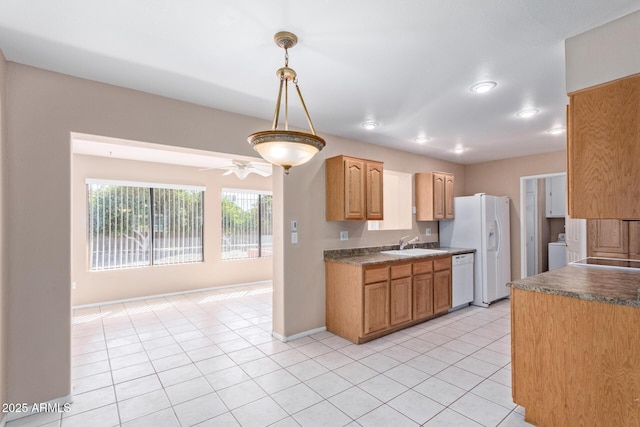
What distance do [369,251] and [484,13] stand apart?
3.17m

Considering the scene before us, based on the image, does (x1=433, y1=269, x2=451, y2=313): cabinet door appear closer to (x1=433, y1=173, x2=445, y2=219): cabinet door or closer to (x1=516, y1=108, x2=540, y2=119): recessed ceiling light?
(x1=433, y1=173, x2=445, y2=219): cabinet door

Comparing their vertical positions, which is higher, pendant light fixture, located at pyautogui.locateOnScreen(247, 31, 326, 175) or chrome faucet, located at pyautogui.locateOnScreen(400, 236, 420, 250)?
pendant light fixture, located at pyautogui.locateOnScreen(247, 31, 326, 175)

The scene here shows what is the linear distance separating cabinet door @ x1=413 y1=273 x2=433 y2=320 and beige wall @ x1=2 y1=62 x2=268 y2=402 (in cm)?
350

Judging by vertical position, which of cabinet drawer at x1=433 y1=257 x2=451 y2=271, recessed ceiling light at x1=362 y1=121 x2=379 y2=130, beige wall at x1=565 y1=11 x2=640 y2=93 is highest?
recessed ceiling light at x1=362 y1=121 x2=379 y2=130

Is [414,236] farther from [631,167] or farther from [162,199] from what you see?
[162,199]

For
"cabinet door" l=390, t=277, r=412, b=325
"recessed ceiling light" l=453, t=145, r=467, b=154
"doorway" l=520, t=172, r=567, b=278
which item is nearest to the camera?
"cabinet door" l=390, t=277, r=412, b=325

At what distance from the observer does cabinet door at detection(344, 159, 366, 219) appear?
3.75m

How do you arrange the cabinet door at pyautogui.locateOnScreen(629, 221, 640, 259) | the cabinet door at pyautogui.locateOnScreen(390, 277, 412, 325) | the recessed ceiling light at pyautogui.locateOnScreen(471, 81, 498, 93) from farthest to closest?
the cabinet door at pyautogui.locateOnScreen(629, 221, 640, 259) → the cabinet door at pyautogui.locateOnScreen(390, 277, 412, 325) → the recessed ceiling light at pyautogui.locateOnScreen(471, 81, 498, 93)

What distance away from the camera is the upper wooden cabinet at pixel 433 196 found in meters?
4.97

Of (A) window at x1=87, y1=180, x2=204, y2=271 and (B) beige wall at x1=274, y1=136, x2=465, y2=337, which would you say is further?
(A) window at x1=87, y1=180, x2=204, y2=271

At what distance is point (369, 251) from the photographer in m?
4.40

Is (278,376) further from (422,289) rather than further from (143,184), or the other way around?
(143,184)

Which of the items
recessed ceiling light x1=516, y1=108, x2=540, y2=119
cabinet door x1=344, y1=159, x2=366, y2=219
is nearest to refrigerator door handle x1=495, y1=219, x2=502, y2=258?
recessed ceiling light x1=516, y1=108, x2=540, y2=119

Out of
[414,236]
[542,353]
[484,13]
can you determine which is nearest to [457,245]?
[414,236]
